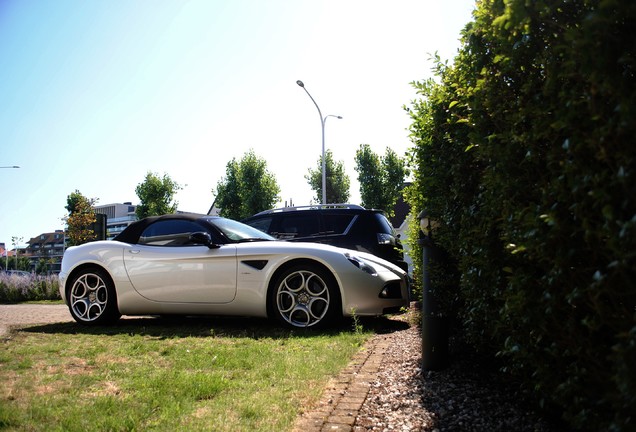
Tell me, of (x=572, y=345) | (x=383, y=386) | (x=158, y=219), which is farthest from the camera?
(x=158, y=219)

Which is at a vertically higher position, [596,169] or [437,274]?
[596,169]

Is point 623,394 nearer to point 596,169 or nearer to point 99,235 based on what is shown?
point 596,169

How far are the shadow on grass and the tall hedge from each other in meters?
3.19

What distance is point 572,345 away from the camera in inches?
79.0

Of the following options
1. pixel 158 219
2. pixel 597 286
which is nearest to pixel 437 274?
pixel 597 286

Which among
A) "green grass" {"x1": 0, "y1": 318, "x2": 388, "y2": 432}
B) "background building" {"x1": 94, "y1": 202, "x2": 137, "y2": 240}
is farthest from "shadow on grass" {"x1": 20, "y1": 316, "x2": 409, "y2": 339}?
"background building" {"x1": 94, "y1": 202, "x2": 137, "y2": 240}

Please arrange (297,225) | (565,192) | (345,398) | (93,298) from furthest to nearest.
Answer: (297,225) < (93,298) < (345,398) < (565,192)

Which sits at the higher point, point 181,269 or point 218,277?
point 181,269

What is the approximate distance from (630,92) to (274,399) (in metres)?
2.46

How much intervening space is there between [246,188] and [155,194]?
1359cm

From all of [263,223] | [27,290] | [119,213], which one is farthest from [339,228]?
[119,213]

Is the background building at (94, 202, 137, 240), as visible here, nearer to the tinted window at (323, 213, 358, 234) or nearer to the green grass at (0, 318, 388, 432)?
the tinted window at (323, 213, 358, 234)

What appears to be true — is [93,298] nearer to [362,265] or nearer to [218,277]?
[218,277]

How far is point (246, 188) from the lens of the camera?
4225 cm
